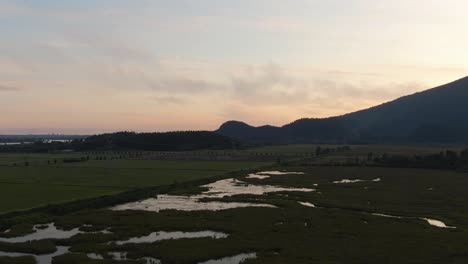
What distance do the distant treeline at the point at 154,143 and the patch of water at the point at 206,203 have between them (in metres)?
108

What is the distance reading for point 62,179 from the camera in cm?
5669

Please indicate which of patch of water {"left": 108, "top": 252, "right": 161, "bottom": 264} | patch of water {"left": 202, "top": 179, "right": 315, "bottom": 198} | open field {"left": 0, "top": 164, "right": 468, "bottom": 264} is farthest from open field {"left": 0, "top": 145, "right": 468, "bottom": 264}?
patch of water {"left": 202, "top": 179, "right": 315, "bottom": 198}

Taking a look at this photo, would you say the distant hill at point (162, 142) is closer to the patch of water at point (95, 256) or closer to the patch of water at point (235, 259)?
the patch of water at point (95, 256)

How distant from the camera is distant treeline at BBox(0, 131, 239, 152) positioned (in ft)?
538

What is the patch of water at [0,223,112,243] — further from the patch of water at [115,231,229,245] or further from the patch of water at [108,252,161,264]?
the patch of water at [108,252,161,264]

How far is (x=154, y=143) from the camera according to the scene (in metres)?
173

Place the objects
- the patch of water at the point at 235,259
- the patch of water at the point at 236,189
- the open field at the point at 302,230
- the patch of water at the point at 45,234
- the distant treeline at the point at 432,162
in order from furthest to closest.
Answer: the distant treeline at the point at 432,162 < the patch of water at the point at 236,189 < the patch of water at the point at 45,234 < the open field at the point at 302,230 < the patch of water at the point at 235,259

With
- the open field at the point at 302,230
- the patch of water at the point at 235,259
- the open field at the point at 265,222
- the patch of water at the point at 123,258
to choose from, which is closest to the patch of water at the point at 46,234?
the open field at the point at 265,222

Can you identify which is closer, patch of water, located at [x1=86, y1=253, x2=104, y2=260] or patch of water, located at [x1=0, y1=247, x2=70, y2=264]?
patch of water, located at [x1=0, y1=247, x2=70, y2=264]

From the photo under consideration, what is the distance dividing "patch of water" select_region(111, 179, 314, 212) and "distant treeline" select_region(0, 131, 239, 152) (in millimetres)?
108434

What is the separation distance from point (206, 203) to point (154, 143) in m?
134

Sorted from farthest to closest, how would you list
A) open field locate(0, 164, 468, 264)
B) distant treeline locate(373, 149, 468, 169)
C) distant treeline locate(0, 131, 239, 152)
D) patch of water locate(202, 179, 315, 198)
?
distant treeline locate(0, 131, 239, 152), distant treeline locate(373, 149, 468, 169), patch of water locate(202, 179, 315, 198), open field locate(0, 164, 468, 264)

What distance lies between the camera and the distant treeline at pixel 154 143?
538ft

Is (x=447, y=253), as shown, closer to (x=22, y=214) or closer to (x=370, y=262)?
(x=370, y=262)
